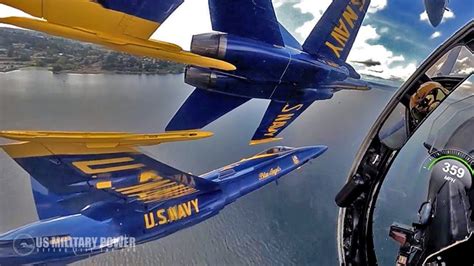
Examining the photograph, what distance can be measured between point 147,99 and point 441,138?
0.86m

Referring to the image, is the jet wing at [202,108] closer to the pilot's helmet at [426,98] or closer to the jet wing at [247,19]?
the jet wing at [247,19]

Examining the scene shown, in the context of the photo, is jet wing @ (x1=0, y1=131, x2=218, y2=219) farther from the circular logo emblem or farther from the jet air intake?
the jet air intake

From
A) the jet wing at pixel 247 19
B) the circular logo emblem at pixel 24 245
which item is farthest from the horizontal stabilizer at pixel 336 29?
the circular logo emblem at pixel 24 245

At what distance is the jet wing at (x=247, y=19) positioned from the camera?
1.36 meters

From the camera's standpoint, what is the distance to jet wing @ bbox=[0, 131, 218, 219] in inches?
49.0

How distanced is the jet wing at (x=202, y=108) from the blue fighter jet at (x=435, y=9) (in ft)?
2.17

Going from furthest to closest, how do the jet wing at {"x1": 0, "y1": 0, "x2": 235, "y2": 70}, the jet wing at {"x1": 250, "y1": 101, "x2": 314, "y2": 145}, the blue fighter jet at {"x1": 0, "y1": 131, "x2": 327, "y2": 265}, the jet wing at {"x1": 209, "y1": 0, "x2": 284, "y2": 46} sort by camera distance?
the jet wing at {"x1": 250, "y1": 101, "x2": 314, "y2": 145} < the jet wing at {"x1": 209, "y1": 0, "x2": 284, "y2": 46} < the blue fighter jet at {"x1": 0, "y1": 131, "x2": 327, "y2": 265} < the jet wing at {"x1": 0, "y1": 0, "x2": 235, "y2": 70}

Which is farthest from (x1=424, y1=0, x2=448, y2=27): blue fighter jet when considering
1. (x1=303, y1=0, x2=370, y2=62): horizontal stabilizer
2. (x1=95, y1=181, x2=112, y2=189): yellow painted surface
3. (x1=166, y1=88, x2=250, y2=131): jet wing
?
(x1=95, y1=181, x2=112, y2=189): yellow painted surface

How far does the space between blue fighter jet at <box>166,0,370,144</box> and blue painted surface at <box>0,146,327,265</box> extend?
168 mm

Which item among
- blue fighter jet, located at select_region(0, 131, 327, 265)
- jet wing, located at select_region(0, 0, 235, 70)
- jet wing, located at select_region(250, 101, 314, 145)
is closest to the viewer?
jet wing, located at select_region(0, 0, 235, 70)

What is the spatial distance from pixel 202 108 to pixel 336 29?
19.9 inches

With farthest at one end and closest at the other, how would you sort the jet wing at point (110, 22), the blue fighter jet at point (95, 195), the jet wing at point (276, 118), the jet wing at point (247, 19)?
the jet wing at point (276, 118) → the jet wing at point (247, 19) → the blue fighter jet at point (95, 195) → the jet wing at point (110, 22)

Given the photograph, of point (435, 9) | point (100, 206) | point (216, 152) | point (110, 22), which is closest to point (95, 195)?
point (100, 206)

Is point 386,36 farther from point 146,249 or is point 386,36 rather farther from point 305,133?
point 146,249
